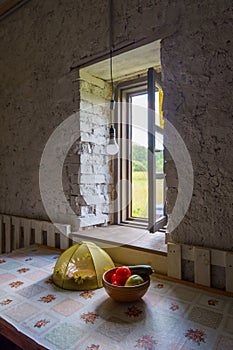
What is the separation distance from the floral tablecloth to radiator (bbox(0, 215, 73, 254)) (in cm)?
51

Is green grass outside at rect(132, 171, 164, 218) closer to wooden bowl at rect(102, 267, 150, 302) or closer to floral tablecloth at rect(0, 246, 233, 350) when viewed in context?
floral tablecloth at rect(0, 246, 233, 350)

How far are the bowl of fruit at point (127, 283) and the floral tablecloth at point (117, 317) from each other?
0.16 feet

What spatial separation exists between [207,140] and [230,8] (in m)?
0.62

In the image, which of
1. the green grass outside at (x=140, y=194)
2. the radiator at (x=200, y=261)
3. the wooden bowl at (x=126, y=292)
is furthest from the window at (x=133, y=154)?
the wooden bowl at (x=126, y=292)

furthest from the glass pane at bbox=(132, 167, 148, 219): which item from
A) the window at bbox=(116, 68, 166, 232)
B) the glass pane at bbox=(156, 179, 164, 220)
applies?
the glass pane at bbox=(156, 179, 164, 220)

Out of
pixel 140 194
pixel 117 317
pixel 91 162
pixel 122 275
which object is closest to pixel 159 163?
pixel 140 194

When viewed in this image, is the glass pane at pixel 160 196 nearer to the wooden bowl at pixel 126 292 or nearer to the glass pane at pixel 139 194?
the glass pane at pixel 139 194

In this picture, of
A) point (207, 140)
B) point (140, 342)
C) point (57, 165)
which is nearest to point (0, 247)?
point (57, 165)

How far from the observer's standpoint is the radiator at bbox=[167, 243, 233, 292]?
1150 millimetres

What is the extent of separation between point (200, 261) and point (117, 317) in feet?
1.60

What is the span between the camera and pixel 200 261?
1216mm

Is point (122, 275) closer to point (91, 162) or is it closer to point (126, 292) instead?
point (126, 292)

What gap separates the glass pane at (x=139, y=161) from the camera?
203 cm

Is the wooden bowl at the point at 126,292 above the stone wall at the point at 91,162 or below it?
below
